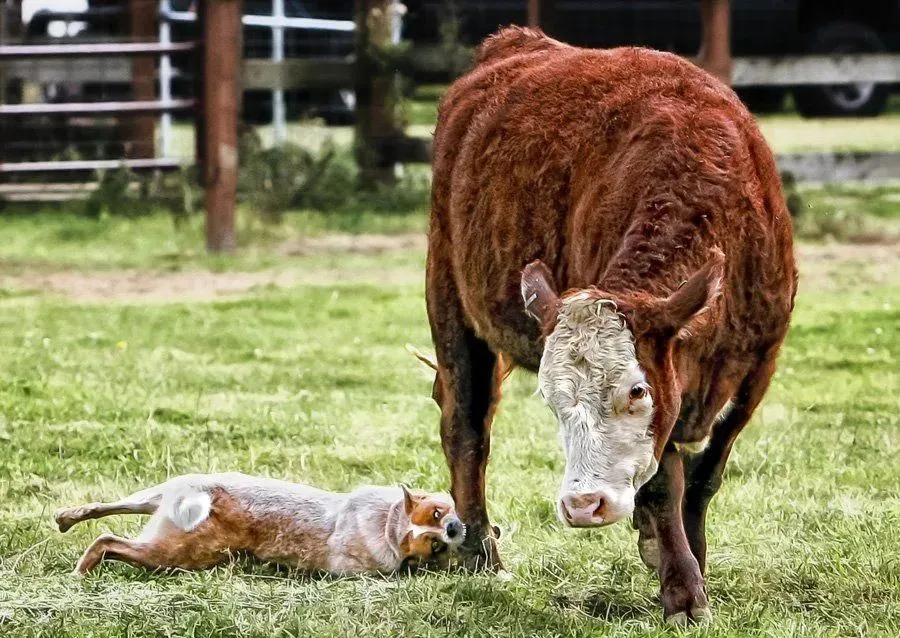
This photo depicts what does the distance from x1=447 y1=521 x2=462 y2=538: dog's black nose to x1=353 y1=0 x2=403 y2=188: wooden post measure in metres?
9.23

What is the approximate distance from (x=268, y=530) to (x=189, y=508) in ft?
0.86

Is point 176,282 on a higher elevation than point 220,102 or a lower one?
lower

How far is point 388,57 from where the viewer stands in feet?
46.2

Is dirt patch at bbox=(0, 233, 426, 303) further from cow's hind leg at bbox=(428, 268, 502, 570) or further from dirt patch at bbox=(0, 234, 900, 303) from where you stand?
cow's hind leg at bbox=(428, 268, 502, 570)

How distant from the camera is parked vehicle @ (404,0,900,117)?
58.9 feet

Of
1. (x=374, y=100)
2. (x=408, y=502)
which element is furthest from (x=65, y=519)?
(x=374, y=100)

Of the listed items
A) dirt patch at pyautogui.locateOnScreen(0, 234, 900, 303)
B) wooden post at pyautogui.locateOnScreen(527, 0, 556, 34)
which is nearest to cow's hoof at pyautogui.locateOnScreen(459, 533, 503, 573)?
dirt patch at pyautogui.locateOnScreen(0, 234, 900, 303)

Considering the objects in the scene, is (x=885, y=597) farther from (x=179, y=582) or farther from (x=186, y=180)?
(x=186, y=180)

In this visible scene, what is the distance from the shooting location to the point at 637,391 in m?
4.16

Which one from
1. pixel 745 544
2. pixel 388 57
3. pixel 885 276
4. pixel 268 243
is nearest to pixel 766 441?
pixel 745 544

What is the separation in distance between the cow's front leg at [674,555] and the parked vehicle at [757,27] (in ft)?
43.2

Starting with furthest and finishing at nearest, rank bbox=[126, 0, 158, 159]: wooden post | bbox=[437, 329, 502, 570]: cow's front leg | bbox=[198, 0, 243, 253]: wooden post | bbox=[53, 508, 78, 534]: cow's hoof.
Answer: bbox=[126, 0, 158, 159]: wooden post, bbox=[198, 0, 243, 253]: wooden post, bbox=[437, 329, 502, 570]: cow's front leg, bbox=[53, 508, 78, 534]: cow's hoof

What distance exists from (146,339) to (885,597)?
5.47m

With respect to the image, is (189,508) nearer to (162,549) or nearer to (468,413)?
(162,549)
